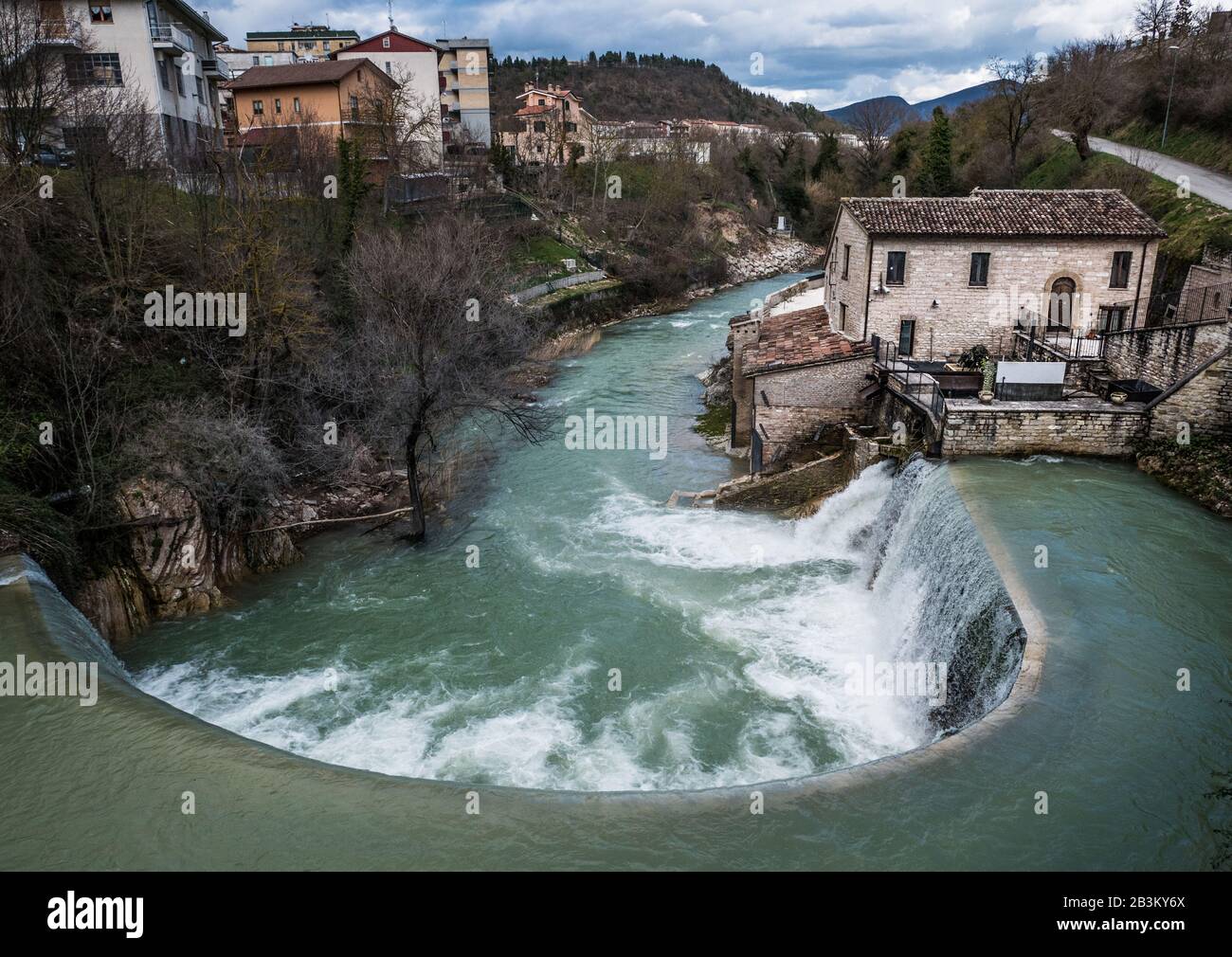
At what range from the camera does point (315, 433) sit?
2172 cm

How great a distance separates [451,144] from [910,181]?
1230 inches

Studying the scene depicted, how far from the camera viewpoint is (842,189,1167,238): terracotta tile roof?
23.2 m

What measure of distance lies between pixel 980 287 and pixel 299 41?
87.1 m

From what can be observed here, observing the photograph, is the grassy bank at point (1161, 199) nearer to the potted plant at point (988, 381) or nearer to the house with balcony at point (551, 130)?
the potted plant at point (988, 381)

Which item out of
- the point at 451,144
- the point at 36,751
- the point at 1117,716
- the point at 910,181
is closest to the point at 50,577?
the point at 36,751

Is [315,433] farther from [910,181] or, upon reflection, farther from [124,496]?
[910,181]

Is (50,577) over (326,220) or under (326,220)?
under

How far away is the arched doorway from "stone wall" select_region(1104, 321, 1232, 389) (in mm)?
2549

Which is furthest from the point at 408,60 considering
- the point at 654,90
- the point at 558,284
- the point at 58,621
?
the point at 654,90

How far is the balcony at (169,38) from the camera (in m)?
35.9

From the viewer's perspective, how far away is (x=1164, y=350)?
61.6 feet

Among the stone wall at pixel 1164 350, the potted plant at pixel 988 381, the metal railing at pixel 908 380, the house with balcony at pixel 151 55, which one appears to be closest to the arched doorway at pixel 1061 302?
the stone wall at pixel 1164 350

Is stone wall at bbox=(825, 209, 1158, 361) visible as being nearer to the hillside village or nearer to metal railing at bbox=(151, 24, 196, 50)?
the hillside village

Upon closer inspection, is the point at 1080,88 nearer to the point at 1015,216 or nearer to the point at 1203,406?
the point at 1015,216
